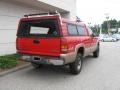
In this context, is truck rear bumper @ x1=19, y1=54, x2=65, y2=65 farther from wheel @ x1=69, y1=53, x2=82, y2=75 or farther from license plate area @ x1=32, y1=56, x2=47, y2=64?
wheel @ x1=69, y1=53, x2=82, y2=75

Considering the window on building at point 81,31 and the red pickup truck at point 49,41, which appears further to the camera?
the window on building at point 81,31

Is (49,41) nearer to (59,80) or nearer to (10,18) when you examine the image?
(59,80)

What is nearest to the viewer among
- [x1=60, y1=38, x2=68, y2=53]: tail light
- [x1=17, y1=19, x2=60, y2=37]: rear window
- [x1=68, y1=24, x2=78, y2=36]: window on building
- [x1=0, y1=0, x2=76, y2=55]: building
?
[x1=60, y1=38, x2=68, y2=53]: tail light

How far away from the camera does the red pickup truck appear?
20.4 feet

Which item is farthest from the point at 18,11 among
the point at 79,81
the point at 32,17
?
the point at 79,81

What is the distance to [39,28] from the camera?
6926 millimetres

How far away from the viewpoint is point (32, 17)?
22.6 ft

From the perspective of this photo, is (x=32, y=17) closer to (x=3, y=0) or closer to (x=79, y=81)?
(x=79, y=81)

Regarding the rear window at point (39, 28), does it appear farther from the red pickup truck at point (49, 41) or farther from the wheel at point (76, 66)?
the wheel at point (76, 66)

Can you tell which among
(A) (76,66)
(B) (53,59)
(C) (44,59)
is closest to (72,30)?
(A) (76,66)


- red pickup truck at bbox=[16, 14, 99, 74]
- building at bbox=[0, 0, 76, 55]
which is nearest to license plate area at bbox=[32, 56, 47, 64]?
red pickup truck at bbox=[16, 14, 99, 74]

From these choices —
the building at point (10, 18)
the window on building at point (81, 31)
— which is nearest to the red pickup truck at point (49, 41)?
the window on building at point (81, 31)

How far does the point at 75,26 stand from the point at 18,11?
5726 millimetres

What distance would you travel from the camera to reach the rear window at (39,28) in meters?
6.46
